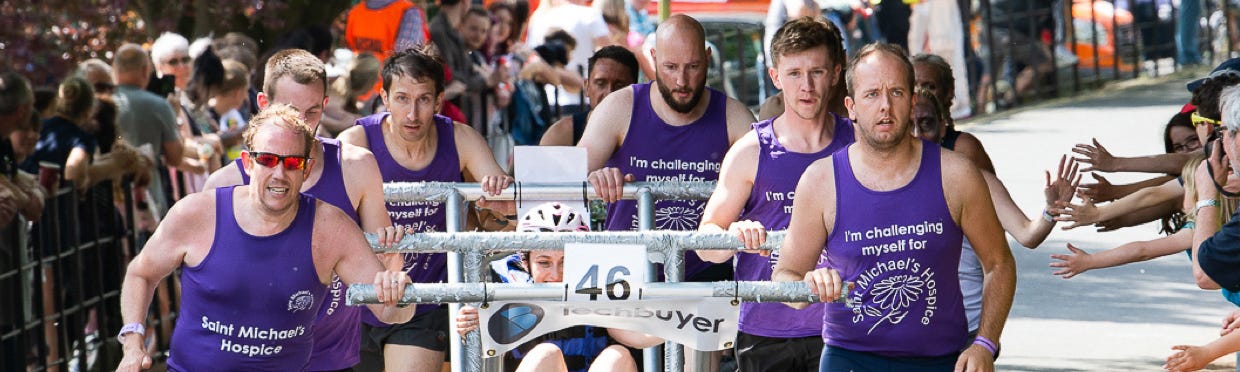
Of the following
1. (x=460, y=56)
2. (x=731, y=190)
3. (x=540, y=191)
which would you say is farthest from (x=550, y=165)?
(x=460, y=56)

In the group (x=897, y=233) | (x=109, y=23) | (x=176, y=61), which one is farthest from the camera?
(x=109, y=23)

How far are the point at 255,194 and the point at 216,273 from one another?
0.25 m

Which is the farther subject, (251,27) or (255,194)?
(251,27)

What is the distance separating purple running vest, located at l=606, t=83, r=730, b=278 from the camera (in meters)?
7.24

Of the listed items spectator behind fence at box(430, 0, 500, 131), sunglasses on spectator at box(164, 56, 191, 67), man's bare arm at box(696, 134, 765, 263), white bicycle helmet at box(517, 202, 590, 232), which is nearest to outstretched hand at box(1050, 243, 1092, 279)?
man's bare arm at box(696, 134, 765, 263)

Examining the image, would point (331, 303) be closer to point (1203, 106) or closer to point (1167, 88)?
point (1203, 106)

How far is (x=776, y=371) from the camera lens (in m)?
6.66

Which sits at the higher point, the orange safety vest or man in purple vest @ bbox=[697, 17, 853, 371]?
the orange safety vest

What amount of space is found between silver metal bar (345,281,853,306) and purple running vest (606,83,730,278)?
2.26m

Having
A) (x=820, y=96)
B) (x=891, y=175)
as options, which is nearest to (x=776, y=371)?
(x=820, y=96)

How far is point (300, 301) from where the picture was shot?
564 cm

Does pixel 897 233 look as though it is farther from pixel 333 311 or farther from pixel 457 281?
pixel 333 311

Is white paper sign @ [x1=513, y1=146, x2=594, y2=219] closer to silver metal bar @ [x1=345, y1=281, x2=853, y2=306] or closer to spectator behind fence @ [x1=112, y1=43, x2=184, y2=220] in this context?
silver metal bar @ [x1=345, y1=281, x2=853, y2=306]

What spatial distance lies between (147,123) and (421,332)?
11.7 ft
